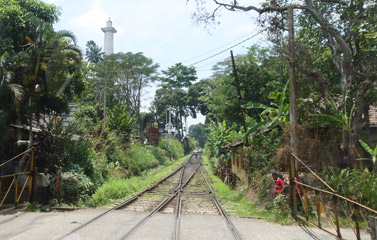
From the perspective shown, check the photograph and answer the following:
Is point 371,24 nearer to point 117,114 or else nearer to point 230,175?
point 230,175

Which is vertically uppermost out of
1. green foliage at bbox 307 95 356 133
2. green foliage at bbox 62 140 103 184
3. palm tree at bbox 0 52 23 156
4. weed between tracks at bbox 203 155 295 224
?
palm tree at bbox 0 52 23 156

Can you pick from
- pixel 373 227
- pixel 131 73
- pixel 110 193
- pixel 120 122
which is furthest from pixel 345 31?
pixel 131 73

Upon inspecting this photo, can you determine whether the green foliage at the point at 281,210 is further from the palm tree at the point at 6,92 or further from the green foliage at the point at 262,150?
the palm tree at the point at 6,92

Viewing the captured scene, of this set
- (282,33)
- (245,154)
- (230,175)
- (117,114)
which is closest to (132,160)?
(117,114)

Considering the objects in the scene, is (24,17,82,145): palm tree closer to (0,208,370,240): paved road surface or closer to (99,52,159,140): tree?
(0,208,370,240): paved road surface

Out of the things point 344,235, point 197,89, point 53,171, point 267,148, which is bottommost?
point 344,235

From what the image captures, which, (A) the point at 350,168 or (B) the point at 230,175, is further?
(B) the point at 230,175

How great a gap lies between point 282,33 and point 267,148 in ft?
16.4

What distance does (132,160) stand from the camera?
23.3 m

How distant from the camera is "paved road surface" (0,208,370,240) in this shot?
722cm

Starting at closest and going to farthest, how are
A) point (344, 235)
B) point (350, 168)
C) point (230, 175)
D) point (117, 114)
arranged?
point (344, 235) < point (350, 168) < point (230, 175) < point (117, 114)

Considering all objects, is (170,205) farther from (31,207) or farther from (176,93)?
(176,93)

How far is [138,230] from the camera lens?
7.76 metres

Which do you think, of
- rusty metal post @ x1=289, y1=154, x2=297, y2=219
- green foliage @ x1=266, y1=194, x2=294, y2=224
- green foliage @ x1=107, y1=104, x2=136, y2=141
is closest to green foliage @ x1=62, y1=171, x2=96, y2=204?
green foliage @ x1=266, y1=194, x2=294, y2=224
